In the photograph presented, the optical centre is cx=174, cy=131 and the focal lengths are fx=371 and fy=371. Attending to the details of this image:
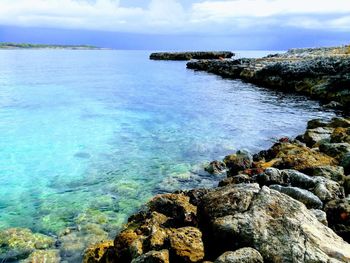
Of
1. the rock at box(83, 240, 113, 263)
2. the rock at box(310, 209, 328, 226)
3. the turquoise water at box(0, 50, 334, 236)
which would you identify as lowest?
the turquoise water at box(0, 50, 334, 236)

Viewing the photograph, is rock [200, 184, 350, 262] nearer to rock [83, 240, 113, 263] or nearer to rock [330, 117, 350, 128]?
rock [83, 240, 113, 263]

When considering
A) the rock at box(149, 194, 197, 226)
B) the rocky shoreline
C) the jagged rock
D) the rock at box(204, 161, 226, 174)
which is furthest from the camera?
the rock at box(204, 161, 226, 174)

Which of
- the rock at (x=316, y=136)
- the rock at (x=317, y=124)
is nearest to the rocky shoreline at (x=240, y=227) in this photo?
the rock at (x=316, y=136)

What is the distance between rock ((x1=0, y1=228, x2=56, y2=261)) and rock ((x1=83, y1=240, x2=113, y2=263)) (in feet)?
5.36

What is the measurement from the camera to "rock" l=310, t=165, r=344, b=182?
43.1 ft

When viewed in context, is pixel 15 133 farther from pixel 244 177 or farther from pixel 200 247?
pixel 200 247

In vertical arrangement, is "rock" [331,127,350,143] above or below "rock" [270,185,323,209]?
below

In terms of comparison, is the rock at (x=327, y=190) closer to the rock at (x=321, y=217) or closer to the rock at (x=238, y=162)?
the rock at (x=321, y=217)

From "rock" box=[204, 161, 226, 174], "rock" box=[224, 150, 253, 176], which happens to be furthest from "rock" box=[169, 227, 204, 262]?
"rock" box=[204, 161, 226, 174]

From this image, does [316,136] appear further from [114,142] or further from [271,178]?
[114,142]

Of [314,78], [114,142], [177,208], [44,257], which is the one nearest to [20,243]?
[44,257]

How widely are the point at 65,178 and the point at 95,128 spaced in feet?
34.8

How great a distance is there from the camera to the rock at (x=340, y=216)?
30.7 ft

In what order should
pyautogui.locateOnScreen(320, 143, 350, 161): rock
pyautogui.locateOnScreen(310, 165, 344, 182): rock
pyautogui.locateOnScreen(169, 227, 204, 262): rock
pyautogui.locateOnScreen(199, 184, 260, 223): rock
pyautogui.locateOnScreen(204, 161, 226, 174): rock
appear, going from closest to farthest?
pyautogui.locateOnScreen(169, 227, 204, 262): rock < pyautogui.locateOnScreen(199, 184, 260, 223): rock < pyautogui.locateOnScreen(310, 165, 344, 182): rock < pyautogui.locateOnScreen(320, 143, 350, 161): rock < pyautogui.locateOnScreen(204, 161, 226, 174): rock
